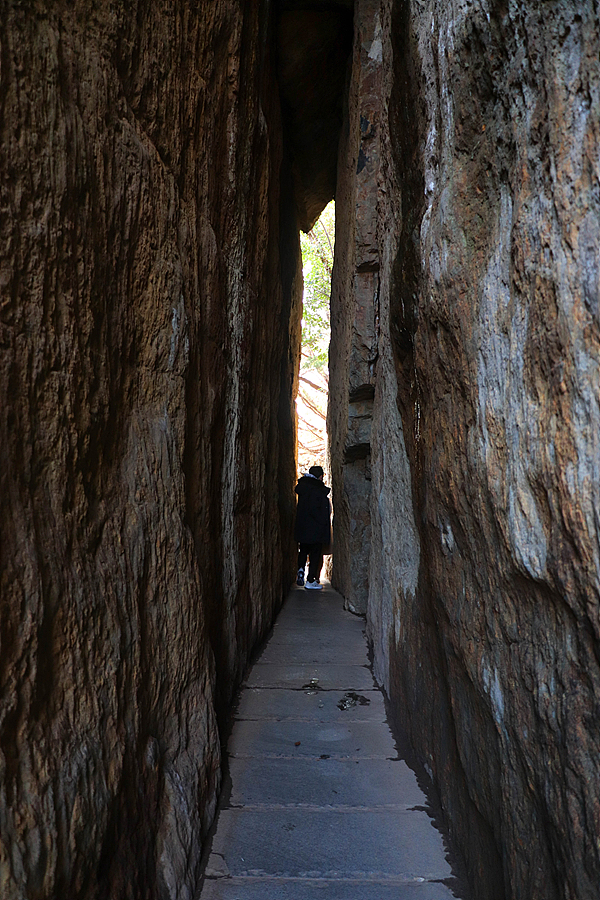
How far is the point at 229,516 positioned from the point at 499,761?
2.20 m

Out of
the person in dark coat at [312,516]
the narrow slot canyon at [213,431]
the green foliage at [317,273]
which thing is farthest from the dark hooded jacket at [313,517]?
the green foliage at [317,273]

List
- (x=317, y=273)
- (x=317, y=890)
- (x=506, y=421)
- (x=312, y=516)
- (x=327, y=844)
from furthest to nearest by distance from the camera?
1. (x=317, y=273)
2. (x=312, y=516)
3. (x=327, y=844)
4. (x=317, y=890)
5. (x=506, y=421)

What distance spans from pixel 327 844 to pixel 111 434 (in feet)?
6.00

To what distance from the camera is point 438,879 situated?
90.4 inches

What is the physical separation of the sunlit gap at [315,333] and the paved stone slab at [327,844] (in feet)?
34.6

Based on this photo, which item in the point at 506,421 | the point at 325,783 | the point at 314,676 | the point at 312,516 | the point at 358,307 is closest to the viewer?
the point at 506,421

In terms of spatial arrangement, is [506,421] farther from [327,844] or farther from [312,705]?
[312,705]

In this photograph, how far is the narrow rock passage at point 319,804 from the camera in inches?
90.3

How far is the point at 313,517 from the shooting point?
25.5 ft

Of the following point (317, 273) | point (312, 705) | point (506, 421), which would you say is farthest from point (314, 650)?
point (317, 273)

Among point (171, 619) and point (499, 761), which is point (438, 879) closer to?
point (499, 761)

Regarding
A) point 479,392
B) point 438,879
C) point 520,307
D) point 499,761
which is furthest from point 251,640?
point 520,307

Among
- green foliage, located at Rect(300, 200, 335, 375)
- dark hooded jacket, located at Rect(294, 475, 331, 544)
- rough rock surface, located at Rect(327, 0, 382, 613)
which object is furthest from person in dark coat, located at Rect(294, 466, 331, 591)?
green foliage, located at Rect(300, 200, 335, 375)

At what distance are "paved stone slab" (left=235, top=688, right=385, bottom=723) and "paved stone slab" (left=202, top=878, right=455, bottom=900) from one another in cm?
130
